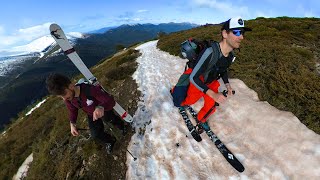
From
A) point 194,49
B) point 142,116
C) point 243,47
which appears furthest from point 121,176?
A: point 243,47

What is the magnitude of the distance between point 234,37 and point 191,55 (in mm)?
1513

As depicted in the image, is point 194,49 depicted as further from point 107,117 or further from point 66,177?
point 66,177

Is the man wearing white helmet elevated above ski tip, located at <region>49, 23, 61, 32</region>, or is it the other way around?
ski tip, located at <region>49, 23, 61, 32</region>

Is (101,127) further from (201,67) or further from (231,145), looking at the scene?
(231,145)

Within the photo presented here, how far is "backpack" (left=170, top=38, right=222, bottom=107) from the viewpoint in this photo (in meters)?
6.41

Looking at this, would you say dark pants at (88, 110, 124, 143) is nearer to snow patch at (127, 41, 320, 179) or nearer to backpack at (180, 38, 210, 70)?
snow patch at (127, 41, 320, 179)

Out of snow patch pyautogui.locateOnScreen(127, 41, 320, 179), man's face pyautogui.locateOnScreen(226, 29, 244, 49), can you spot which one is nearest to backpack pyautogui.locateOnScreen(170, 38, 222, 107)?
man's face pyautogui.locateOnScreen(226, 29, 244, 49)

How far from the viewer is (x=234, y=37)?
6.21 m

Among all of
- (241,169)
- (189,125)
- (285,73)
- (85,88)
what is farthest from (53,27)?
(285,73)

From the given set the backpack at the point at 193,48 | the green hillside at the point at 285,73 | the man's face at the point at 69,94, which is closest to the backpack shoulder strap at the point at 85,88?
the man's face at the point at 69,94

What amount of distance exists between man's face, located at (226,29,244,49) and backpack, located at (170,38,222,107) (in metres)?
0.33

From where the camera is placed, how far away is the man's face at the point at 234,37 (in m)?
6.16

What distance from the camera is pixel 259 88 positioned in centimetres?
1046

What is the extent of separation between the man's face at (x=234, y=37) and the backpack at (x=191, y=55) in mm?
331
